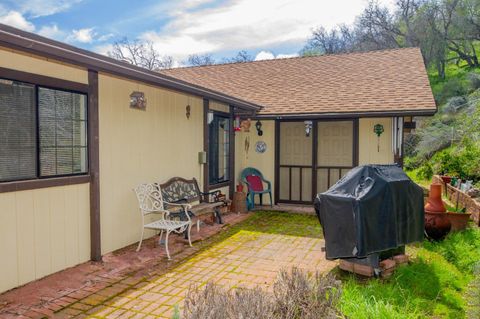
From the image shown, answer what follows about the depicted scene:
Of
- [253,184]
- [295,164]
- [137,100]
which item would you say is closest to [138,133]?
[137,100]

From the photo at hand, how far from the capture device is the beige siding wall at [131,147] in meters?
4.97

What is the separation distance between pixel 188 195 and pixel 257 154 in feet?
9.65

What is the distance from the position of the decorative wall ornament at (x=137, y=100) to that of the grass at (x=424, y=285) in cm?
246

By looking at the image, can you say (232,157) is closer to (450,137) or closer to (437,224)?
(437,224)

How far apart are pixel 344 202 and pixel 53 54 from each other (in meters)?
3.34

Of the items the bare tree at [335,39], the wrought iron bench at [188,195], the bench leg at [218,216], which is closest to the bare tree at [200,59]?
the bare tree at [335,39]

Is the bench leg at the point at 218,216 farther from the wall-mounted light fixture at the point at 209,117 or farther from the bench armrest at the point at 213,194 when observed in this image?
the wall-mounted light fixture at the point at 209,117

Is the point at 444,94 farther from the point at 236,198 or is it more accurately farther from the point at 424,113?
the point at 236,198

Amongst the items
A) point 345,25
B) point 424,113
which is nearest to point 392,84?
point 424,113

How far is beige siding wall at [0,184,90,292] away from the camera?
146 inches

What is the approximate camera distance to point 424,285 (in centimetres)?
406

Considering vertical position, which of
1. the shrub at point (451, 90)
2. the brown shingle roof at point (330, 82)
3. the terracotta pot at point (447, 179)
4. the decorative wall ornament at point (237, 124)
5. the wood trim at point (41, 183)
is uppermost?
the shrub at point (451, 90)

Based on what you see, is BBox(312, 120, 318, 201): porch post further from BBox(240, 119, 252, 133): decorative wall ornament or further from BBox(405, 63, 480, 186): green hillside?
BBox(405, 63, 480, 186): green hillside

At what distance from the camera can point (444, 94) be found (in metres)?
22.0
